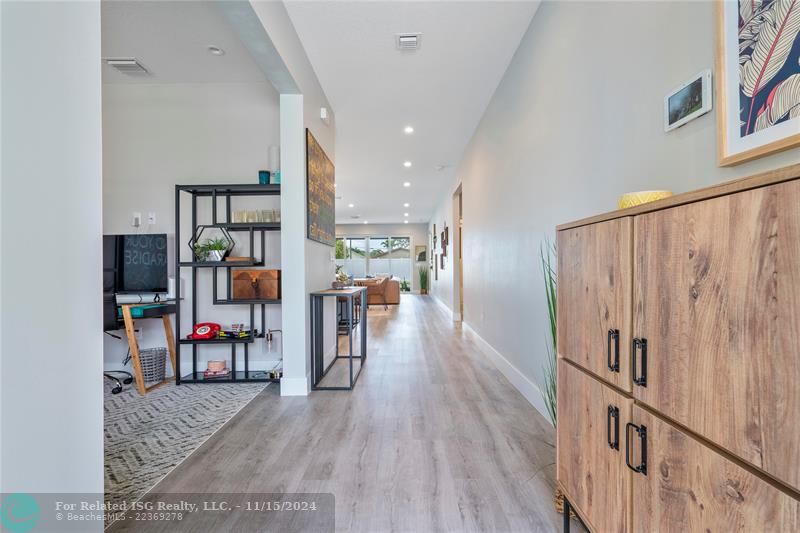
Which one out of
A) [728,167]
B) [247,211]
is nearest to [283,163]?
[247,211]

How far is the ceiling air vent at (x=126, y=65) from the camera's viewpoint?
2.94 meters

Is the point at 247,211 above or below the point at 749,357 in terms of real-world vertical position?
above

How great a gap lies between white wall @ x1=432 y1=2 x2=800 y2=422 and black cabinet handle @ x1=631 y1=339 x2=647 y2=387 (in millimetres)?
577

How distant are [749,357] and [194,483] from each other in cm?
207

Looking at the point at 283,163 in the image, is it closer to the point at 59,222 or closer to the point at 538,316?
the point at 59,222

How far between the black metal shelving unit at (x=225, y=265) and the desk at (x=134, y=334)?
0.09 meters

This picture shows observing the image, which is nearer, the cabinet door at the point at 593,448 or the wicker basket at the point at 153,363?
the cabinet door at the point at 593,448

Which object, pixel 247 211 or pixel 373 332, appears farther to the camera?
pixel 373 332

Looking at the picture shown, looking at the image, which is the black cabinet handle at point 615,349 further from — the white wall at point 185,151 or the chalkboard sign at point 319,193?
the white wall at point 185,151

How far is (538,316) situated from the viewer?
7.94 ft

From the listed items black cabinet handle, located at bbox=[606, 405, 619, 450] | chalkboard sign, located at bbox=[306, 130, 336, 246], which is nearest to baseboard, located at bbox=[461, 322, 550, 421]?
black cabinet handle, located at bbox=[606, 405, 619, 450]

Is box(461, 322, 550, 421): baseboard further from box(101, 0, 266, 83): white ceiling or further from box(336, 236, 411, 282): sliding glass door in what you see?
box(336, 236, 411, 282): sliding glass door

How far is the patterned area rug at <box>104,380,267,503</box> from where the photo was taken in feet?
5.62

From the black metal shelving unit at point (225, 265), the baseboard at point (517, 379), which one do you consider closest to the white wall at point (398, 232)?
the baseboard at point (517, 379)
